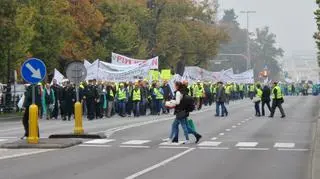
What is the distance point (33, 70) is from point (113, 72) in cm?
2208

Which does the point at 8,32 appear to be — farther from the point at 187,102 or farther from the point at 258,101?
the point at 187,102

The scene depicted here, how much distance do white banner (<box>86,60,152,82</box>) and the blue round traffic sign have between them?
69.8ft

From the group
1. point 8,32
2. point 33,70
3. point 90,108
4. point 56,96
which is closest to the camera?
point 33,70

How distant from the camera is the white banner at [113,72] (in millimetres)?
42906

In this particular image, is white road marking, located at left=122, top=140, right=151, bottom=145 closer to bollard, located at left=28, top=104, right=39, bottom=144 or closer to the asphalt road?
the asphalt road

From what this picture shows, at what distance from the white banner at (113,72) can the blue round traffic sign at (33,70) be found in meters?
21.3

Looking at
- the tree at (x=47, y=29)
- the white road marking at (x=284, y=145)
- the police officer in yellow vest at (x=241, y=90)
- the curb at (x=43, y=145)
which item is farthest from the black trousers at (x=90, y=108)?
the police officer in yellow vest at (x=241, y=90)

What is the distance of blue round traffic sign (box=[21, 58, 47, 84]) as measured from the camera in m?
21.1

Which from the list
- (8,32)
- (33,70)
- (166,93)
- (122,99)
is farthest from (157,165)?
(8,32)

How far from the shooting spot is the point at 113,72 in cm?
4331

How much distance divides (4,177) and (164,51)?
64.5 m

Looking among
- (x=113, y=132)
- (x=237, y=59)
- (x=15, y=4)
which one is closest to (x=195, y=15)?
(x=15, y=4)

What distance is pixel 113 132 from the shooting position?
26234 millimetres

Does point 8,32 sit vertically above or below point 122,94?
above
